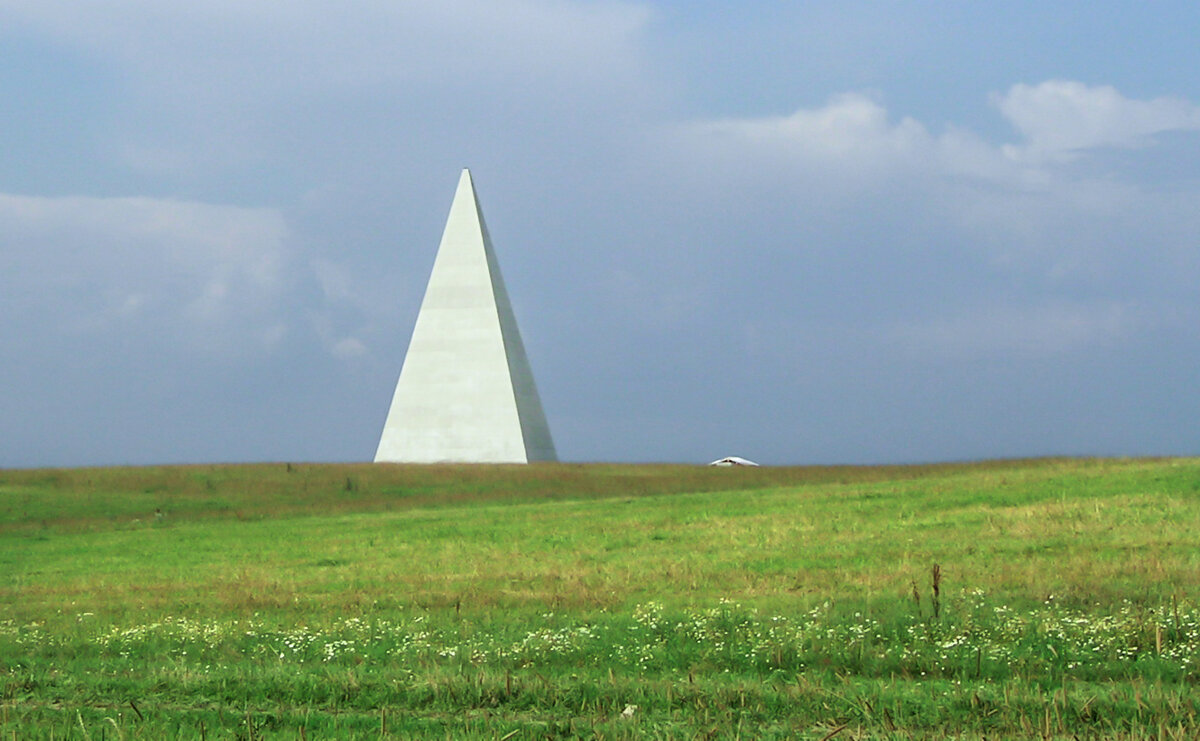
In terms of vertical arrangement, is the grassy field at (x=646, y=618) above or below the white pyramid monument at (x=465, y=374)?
below

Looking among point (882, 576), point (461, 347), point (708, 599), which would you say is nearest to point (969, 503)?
point (882, 576)

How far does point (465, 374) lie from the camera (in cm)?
4222

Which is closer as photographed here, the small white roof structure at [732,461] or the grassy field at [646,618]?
the grassy field at [646,618]

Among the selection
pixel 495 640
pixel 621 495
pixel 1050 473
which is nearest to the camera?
pixel 495 640

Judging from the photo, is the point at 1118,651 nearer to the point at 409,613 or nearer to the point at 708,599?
the point at 708,599

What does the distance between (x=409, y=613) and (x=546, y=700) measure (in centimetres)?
638

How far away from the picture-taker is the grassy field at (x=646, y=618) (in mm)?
8656

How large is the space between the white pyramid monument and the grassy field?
9135 mm

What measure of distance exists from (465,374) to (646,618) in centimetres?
2916

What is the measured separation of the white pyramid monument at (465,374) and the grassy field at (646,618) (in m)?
9.14

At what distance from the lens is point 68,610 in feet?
57.5

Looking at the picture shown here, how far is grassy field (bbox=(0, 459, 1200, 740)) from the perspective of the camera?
8.66m

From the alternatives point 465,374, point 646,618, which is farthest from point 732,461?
point 646,618

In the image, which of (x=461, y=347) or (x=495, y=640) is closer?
(x=495, y=640)
